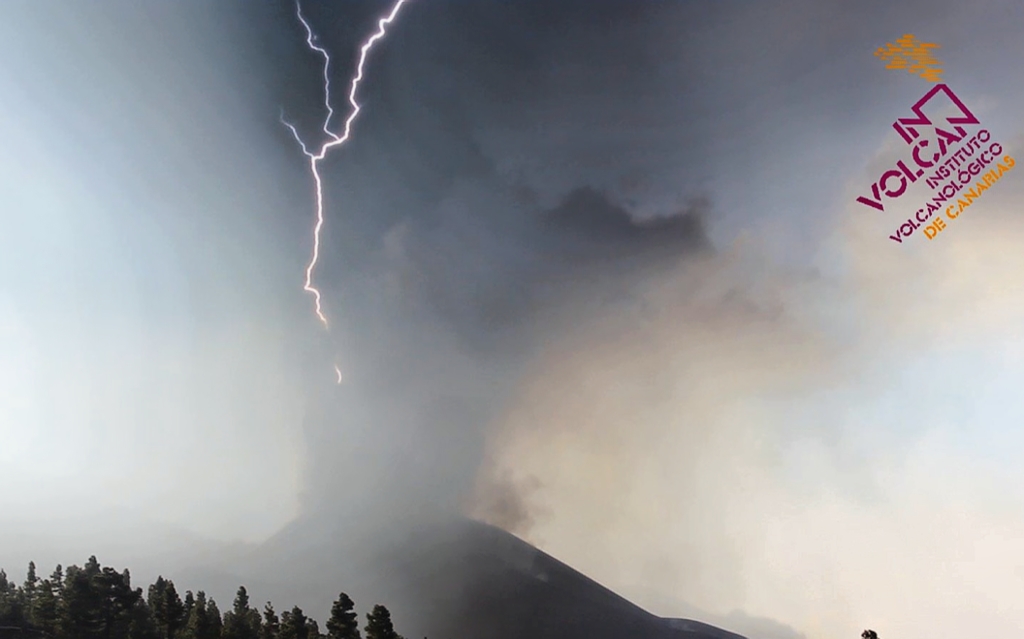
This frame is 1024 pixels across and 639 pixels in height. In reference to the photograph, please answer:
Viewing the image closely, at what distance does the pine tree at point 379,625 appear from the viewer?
170ft

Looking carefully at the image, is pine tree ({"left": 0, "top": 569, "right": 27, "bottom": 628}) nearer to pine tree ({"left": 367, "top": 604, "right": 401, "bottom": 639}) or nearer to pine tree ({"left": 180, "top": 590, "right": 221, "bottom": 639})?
pine tree ({"left": 180, "top": 590, "right": 221, "bottom": 639})

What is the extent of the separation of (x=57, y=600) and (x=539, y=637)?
458 feet

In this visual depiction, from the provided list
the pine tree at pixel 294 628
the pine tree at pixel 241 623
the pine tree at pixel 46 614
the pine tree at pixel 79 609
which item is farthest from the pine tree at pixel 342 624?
the pine tree at pixel 46 614

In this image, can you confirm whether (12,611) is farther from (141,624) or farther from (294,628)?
(294,628)

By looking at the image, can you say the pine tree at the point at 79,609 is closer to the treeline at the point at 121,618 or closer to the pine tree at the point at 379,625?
the treeline at the point at 121,618

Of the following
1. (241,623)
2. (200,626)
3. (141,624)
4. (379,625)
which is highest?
(141,624)

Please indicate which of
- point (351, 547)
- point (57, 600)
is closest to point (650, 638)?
point (351, 547)

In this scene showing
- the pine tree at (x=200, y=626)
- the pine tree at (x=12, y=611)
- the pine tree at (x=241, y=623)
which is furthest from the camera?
the pine tree at (x=12, y=611)

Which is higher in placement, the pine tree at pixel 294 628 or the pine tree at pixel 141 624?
the pine tree at pixel 141 624

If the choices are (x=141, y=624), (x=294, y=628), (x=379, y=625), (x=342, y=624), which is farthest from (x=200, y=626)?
(x=379, y=625)

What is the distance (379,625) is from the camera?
51.8 metres

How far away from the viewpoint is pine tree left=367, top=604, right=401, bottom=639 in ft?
170

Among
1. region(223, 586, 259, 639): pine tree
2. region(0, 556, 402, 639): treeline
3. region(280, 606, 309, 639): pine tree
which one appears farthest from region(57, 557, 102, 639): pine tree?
region(280, 606, 309, 639): pine tree

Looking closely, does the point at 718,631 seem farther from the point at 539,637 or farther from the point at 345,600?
the point at 345,600
